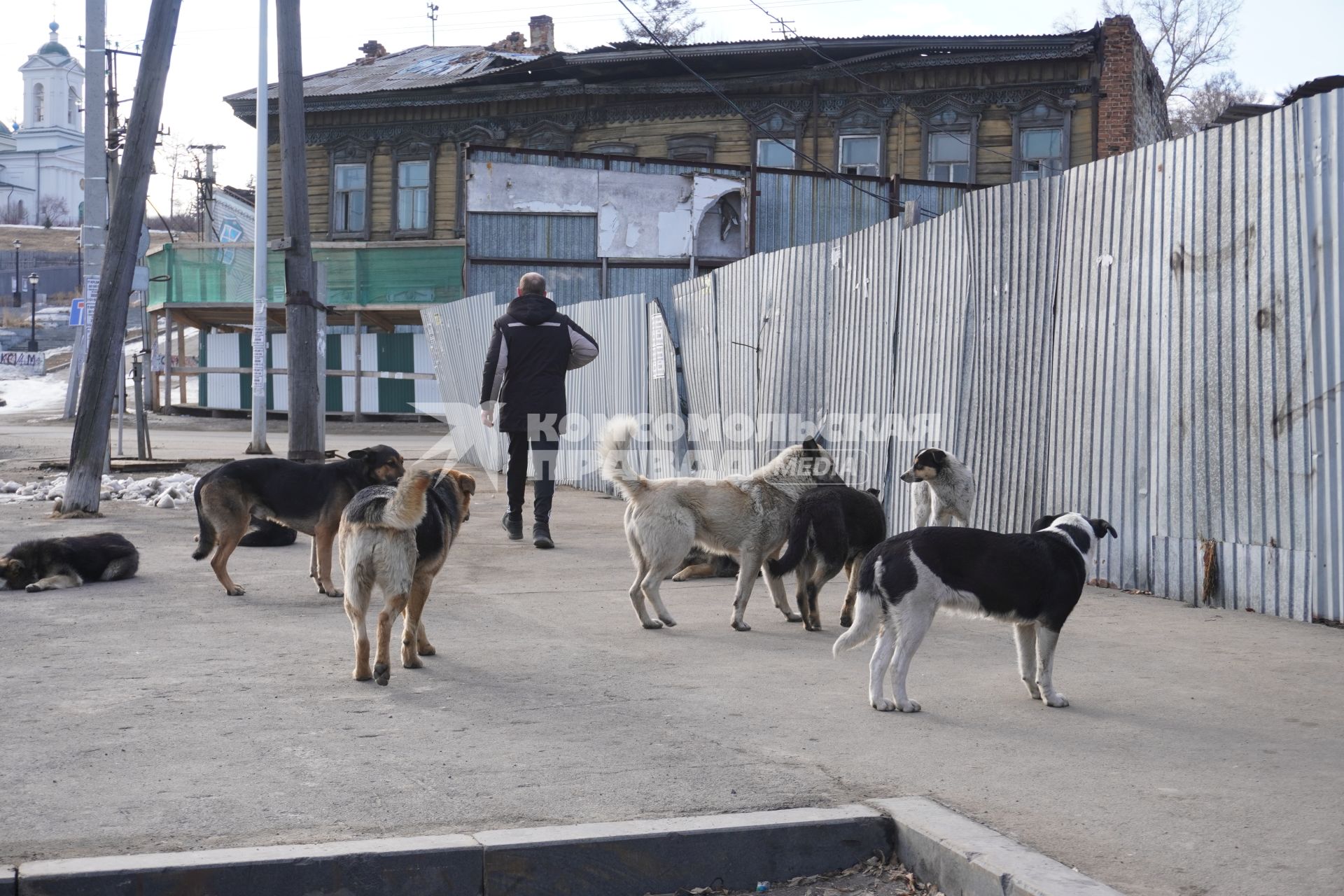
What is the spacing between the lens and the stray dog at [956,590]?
530cm

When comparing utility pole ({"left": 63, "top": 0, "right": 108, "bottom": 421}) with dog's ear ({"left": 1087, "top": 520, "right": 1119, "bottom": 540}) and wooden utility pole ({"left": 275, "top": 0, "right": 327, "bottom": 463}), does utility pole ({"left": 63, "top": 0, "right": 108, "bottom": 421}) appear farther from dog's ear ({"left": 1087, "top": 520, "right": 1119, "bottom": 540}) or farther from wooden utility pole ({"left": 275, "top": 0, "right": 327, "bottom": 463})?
dog's ear ({"left": 1087, "top": 520, "right": 1119, "bottom": 540})

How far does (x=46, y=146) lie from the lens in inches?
5037

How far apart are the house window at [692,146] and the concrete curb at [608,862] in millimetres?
27328

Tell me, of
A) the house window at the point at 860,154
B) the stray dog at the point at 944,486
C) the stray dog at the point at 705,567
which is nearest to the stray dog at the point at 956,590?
the stray dog at the point at 944,486

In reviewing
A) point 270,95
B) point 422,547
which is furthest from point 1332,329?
point 270,95

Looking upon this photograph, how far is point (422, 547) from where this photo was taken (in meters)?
6.34

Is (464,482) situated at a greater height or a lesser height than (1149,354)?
lesser

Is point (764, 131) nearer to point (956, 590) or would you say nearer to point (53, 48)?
point (956, 590)

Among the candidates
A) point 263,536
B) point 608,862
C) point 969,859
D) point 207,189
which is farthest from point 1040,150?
point 207,189

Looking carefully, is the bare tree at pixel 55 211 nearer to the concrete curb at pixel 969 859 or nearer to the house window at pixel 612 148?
the house window at pixel 612 148

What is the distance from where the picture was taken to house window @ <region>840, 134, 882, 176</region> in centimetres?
2889

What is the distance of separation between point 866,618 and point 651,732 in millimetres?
1105

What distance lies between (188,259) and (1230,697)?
3010cm

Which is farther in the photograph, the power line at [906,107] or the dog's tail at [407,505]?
the power line at [906,107]
